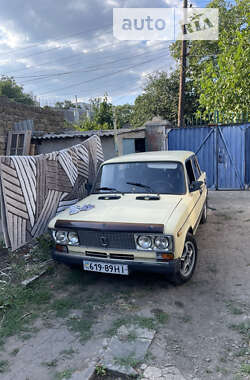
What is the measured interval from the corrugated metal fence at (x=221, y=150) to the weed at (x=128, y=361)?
27.2 ft

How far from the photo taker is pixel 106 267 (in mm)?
3463

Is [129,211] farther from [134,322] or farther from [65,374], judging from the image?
[65,374]

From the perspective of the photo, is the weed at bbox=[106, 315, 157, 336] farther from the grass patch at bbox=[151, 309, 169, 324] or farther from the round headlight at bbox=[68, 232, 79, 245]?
the round headlight at bbox=[68, 232, 79, 245]

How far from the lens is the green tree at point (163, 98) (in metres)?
20.7

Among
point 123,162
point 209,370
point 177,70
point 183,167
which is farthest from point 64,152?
point 177,70

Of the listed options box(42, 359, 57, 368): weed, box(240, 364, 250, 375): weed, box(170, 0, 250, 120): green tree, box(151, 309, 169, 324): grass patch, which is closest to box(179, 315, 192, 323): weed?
box(151, 309, 169, 324): grass patch

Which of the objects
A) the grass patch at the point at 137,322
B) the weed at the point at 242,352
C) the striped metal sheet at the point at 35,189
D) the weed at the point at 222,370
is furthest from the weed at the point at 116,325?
the striped metal sheet at the point at 35,189

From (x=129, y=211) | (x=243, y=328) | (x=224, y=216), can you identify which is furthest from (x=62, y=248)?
(x=224, y=216)

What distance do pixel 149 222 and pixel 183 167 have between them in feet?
4.91

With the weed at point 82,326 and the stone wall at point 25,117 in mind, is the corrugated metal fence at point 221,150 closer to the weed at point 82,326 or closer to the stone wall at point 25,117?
the stone wall at point 25,117

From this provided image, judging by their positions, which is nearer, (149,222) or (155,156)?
(149,222)

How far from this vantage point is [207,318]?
3.01 metres

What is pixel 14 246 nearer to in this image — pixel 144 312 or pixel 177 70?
pixel 144 312

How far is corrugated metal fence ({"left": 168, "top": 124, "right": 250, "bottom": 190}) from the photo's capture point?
9.43m
